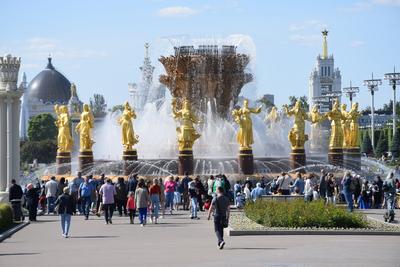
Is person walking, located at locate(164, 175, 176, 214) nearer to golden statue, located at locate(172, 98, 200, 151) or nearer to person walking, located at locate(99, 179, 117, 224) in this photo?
person walking, located at locate(99, 179, 117, 224)

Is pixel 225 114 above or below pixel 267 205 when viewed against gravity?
above

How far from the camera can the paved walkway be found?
1590 centimetres

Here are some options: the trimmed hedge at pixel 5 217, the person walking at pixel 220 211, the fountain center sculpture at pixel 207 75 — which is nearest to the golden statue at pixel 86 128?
the fountain center sculpture at pixel 207 75

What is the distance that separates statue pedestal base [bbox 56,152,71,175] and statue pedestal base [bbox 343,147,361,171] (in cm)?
1194

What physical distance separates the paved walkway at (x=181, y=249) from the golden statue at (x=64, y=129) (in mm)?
19803

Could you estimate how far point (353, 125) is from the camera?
4441cm

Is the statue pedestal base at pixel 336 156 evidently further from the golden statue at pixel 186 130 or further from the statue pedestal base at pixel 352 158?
the golden statue at pixel 186 130

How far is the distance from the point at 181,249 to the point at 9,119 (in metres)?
12.7

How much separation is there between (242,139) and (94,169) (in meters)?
6.40

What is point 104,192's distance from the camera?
25.9 m

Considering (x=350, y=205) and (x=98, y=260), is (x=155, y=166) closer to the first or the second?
(x=350, y=205)

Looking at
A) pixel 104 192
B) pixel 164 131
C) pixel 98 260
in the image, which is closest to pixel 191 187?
pixel 104 192

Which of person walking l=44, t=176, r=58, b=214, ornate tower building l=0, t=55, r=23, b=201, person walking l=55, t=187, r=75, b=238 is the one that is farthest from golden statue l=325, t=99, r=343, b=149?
person walking l=55, t=187, r=75, b=238

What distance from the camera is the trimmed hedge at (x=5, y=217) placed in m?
22.6
